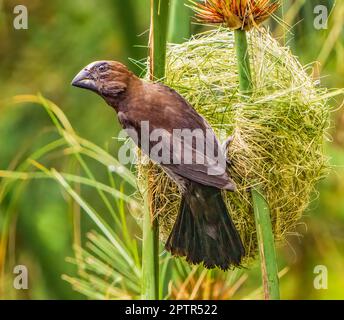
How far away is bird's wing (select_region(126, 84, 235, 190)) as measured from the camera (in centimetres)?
254

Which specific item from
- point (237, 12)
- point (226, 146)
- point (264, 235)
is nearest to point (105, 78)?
point (226, 146)

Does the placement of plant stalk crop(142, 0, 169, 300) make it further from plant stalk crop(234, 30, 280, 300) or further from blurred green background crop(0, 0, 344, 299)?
blurred green background crop(0, 0, 344, 299)

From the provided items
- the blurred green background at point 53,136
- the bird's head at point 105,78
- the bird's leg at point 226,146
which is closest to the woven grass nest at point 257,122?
the bird's leg at point 226,146

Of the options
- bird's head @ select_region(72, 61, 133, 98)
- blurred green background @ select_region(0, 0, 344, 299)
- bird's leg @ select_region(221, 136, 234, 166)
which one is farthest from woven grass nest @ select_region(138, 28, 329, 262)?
blurred green background @ select_region(0, 0, 344, 299)

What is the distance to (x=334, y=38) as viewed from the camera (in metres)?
3.08

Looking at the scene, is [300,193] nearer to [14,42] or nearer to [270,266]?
[270,266]

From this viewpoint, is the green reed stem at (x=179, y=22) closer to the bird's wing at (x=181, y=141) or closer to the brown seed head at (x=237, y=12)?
the bird's wing at (x=181, y=141)

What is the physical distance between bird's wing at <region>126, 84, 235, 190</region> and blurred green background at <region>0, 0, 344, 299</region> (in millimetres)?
864

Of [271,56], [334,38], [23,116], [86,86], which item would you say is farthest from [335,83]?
[23,116]

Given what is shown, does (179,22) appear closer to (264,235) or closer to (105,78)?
(105,78)

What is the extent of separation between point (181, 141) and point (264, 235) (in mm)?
357

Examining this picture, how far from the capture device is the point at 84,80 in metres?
2.66

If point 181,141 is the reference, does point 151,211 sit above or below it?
below

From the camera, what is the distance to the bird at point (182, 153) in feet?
8.47
